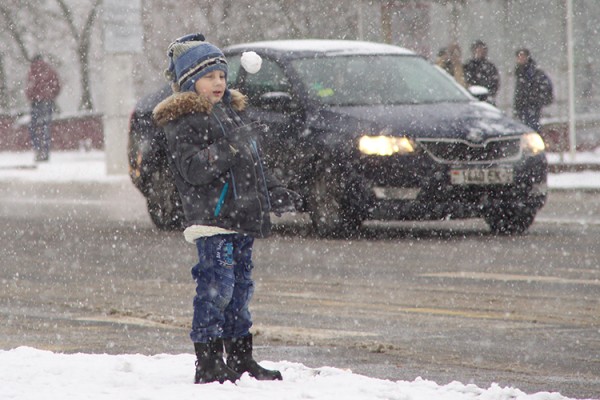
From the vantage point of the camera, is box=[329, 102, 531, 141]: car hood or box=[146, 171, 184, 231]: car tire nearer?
box=[329, 102, 531, 141]: car hood

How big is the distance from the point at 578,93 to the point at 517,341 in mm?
24114

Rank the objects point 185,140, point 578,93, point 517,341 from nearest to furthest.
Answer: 1. point 185,140
2. point 517,341
3. point 578,93

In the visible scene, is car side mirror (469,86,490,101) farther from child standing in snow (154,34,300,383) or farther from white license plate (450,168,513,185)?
child standing in snow (154,34,300,383)

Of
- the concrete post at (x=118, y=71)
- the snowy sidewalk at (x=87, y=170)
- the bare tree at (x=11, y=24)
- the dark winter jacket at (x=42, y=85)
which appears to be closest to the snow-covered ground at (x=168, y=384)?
the snowy sidewalk at (x=87, y=170)

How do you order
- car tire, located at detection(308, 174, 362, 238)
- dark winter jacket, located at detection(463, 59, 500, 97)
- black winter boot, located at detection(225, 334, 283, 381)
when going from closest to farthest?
black winter boot, located at detection(225, 334, 283, 381)
car tire, located at detection(308, 174, 362, 238)
dark winter jacket, located at detection(463, 59, 500, 97)

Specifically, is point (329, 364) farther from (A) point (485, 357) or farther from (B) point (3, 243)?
(B) point (3, 243)

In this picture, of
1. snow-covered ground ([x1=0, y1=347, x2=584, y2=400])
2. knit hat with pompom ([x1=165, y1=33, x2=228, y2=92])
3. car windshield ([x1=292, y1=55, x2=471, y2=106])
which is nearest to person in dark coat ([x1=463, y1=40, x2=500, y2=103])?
car windshield ([x1=292, y1=55, x2=471, y2=106])

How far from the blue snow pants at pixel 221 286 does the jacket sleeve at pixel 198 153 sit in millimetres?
236

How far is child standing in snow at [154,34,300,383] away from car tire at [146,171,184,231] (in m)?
8.76

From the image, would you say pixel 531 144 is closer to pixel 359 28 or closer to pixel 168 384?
pixel 168 384

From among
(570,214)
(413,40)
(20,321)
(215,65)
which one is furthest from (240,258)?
(413,40)

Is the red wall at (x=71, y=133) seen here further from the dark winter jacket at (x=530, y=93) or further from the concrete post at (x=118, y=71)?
the dark winter jacket at (x=530, y=93)

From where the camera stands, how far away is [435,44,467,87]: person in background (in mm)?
22500

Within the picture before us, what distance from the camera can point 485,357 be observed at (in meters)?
6.87
